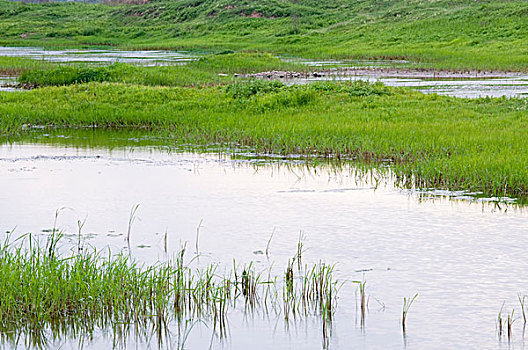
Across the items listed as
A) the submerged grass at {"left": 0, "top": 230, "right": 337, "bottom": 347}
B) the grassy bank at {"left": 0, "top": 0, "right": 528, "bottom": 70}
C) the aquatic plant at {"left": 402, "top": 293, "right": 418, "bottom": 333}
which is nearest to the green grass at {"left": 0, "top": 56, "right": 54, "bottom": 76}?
the grassy bank at {"left": 0, "top": 0, "right": 528, "bottom": 70}

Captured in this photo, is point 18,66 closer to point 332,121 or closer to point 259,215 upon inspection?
point 332,121

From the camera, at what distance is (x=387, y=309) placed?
7.57 metres

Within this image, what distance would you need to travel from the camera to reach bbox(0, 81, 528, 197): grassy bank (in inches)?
522

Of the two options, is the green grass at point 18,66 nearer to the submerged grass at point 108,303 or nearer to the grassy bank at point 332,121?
the grassy bank at point 332,121

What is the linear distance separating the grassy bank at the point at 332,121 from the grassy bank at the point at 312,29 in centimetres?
2058

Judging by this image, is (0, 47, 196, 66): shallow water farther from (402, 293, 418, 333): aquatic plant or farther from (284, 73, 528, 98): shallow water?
(402, 293, 418, 333): aquatic plant

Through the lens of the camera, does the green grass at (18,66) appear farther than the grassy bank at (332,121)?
Yes

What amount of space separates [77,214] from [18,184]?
2607mm

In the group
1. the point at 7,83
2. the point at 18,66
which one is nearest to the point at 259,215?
the point at 7,83

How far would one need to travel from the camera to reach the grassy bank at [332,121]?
13.3 m

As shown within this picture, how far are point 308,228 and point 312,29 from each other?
69.6 metres

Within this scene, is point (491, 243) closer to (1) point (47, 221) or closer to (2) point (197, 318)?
(2) point (197, 318)

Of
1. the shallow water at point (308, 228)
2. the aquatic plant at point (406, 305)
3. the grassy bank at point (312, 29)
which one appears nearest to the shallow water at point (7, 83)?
A: the shallow water at point (308, 228)

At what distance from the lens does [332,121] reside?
1853 centimetres
